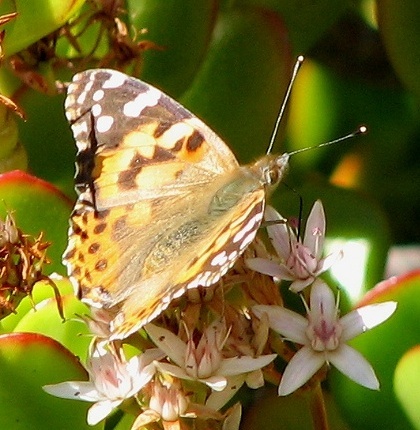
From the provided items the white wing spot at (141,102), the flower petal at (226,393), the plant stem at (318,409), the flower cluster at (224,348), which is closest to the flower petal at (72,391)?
the flower cluster at (224,348)

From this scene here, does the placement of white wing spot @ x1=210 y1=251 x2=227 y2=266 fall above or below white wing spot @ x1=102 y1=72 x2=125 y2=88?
below

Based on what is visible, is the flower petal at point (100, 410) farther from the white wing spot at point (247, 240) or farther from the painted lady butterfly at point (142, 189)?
the white wing spot at point (247, 240)

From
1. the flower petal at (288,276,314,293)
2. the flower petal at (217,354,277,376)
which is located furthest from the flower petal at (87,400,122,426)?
the flower petal at (288,276,314,293)

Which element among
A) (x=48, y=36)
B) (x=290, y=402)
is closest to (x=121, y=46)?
(x=48, y=36)

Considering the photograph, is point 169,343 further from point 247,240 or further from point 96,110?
point 96,110

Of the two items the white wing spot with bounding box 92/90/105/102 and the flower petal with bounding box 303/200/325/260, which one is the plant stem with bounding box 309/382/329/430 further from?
the white wing spot with bounding box 92/90/105/102

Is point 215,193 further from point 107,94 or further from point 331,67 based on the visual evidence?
point 331,67
